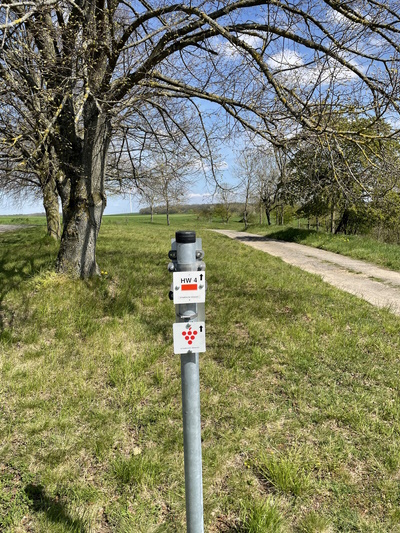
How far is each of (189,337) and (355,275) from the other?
828 cm

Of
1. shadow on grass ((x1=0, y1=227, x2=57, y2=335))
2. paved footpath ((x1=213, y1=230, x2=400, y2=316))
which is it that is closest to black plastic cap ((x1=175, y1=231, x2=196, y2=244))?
shadow on grass ((x1=0, y1=227, x2=57, y2=335))

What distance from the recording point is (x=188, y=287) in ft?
4.73

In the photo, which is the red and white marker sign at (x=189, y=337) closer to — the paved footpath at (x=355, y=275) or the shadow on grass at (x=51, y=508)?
the shadow on grass at (x=51, y=508)

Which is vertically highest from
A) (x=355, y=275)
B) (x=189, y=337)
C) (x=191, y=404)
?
(x=189, y=337)

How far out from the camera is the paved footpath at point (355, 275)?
21.4 ft

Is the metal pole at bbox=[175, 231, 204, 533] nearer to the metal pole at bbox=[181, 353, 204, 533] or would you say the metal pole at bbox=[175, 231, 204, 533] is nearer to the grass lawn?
the metal pole at bbox=[181, 353, 204, 533]

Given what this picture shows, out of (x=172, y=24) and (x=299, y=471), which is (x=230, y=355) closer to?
(x=299, y=471)

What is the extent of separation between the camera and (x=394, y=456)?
8.32ft

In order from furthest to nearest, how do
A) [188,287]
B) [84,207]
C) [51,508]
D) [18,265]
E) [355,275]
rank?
[355,275] → [18,265] → [84,207] → [51,508] → [188,287]

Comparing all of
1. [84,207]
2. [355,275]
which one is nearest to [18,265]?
[84,207]

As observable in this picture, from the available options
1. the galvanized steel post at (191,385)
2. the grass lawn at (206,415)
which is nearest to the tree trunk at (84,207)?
the grass lawn at (206,415)

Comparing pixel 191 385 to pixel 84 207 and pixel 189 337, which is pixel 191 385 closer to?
pixel 189 337

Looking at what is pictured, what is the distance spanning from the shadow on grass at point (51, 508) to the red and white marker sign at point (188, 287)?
1.76 m

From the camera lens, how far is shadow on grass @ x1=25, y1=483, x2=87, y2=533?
2.06 m
